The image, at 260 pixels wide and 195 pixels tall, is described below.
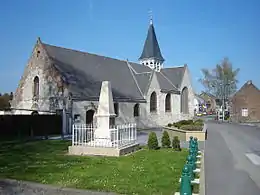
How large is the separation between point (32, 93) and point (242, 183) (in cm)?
2567

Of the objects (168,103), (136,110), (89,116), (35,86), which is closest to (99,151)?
Result: (89,116)

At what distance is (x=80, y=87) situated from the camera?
1048 inches

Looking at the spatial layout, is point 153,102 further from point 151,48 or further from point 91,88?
point 151,48

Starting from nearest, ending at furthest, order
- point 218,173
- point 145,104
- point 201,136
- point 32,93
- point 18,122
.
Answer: point 218,173, point 201,136, point 18,122, point 32,93, point 145,104

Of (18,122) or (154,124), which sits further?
(154,124)

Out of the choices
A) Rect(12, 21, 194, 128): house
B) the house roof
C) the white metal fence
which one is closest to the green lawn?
the white metal fence

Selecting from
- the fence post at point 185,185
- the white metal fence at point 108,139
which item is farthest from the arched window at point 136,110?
the fence post at point 185,185

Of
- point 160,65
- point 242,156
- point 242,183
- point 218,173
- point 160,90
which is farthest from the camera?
point 160,65

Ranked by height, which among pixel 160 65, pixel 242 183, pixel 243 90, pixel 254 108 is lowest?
pixel 242 183

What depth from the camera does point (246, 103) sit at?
47781 millimetres

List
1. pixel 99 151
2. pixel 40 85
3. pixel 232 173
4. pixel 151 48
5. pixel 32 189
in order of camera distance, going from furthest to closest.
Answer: pixel 151 48 → pixel 40 85 → pixel 99 151 → pixel 232 173 → pixel 32 189

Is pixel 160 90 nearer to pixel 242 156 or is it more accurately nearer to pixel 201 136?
pixel 201 136

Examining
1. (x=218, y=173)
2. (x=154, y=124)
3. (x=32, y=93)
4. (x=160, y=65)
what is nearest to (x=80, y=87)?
(x=32, y=93)

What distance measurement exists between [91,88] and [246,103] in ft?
102
